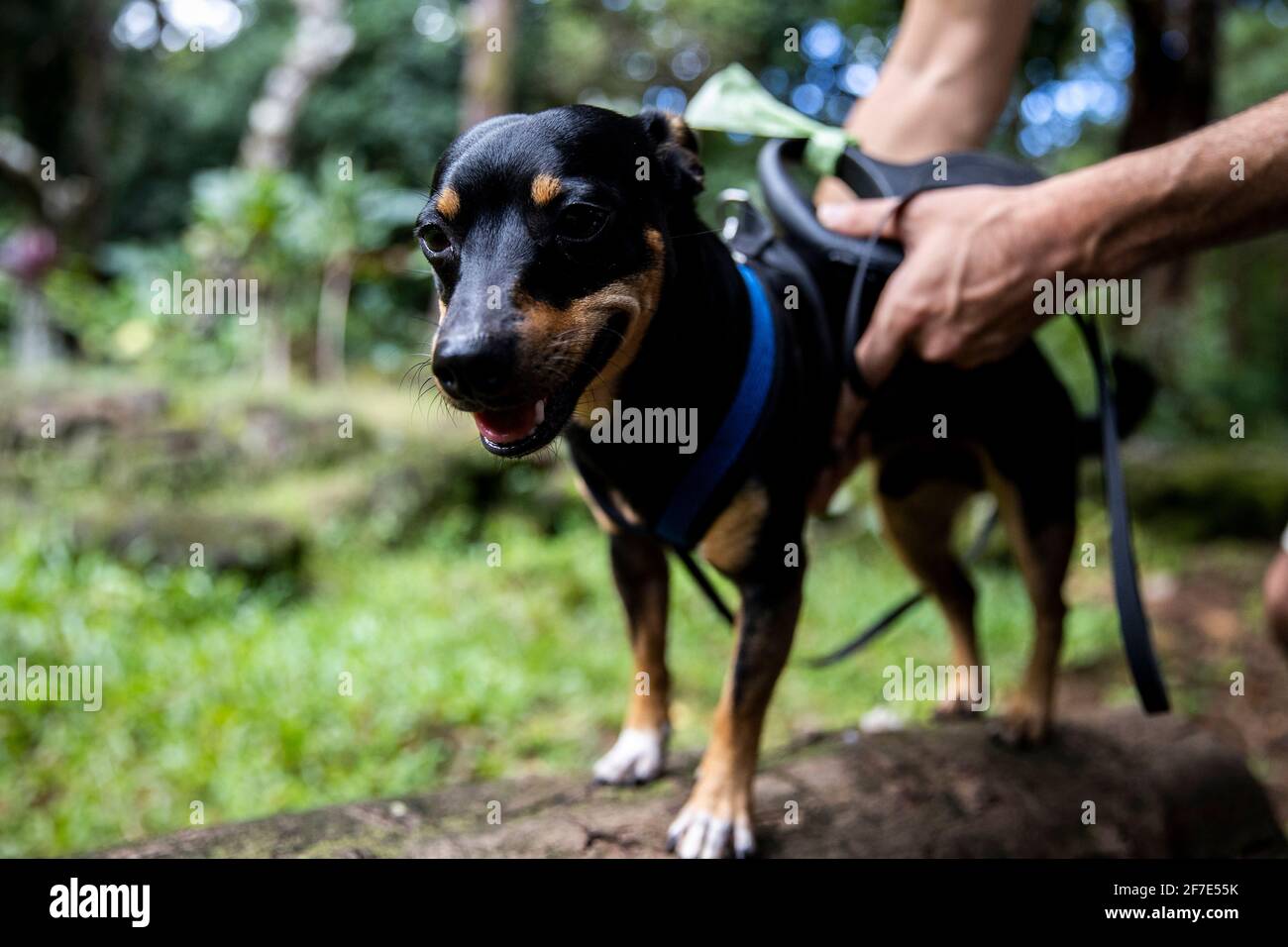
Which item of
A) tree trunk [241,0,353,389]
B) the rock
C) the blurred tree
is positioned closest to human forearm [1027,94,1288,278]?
the rock

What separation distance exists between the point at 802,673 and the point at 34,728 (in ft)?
11.5

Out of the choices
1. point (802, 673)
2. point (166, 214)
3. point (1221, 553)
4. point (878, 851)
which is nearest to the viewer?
point (878, 851)

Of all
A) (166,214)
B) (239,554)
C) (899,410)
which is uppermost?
(166,214)

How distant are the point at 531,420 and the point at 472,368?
23 centimetres

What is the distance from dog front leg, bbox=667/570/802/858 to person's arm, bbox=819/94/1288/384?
674mm

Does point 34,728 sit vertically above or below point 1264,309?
below

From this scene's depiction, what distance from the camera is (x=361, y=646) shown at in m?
4.77

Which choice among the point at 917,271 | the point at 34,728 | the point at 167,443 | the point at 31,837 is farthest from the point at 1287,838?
the point at 167,443

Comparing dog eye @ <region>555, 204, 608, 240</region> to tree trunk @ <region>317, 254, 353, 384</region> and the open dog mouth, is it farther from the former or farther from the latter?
tree trunk @ <region>317, 254, 353, 384</region>

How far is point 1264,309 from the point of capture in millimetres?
14039

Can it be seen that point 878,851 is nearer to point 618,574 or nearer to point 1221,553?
point 618,574

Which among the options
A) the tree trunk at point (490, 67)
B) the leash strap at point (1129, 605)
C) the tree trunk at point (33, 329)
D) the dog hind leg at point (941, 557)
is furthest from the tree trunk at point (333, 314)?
the leash strap at point (1129, 605)

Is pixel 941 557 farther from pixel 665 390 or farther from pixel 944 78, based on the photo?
pixel 665 390

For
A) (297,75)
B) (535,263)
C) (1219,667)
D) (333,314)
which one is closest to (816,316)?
(535,263)
